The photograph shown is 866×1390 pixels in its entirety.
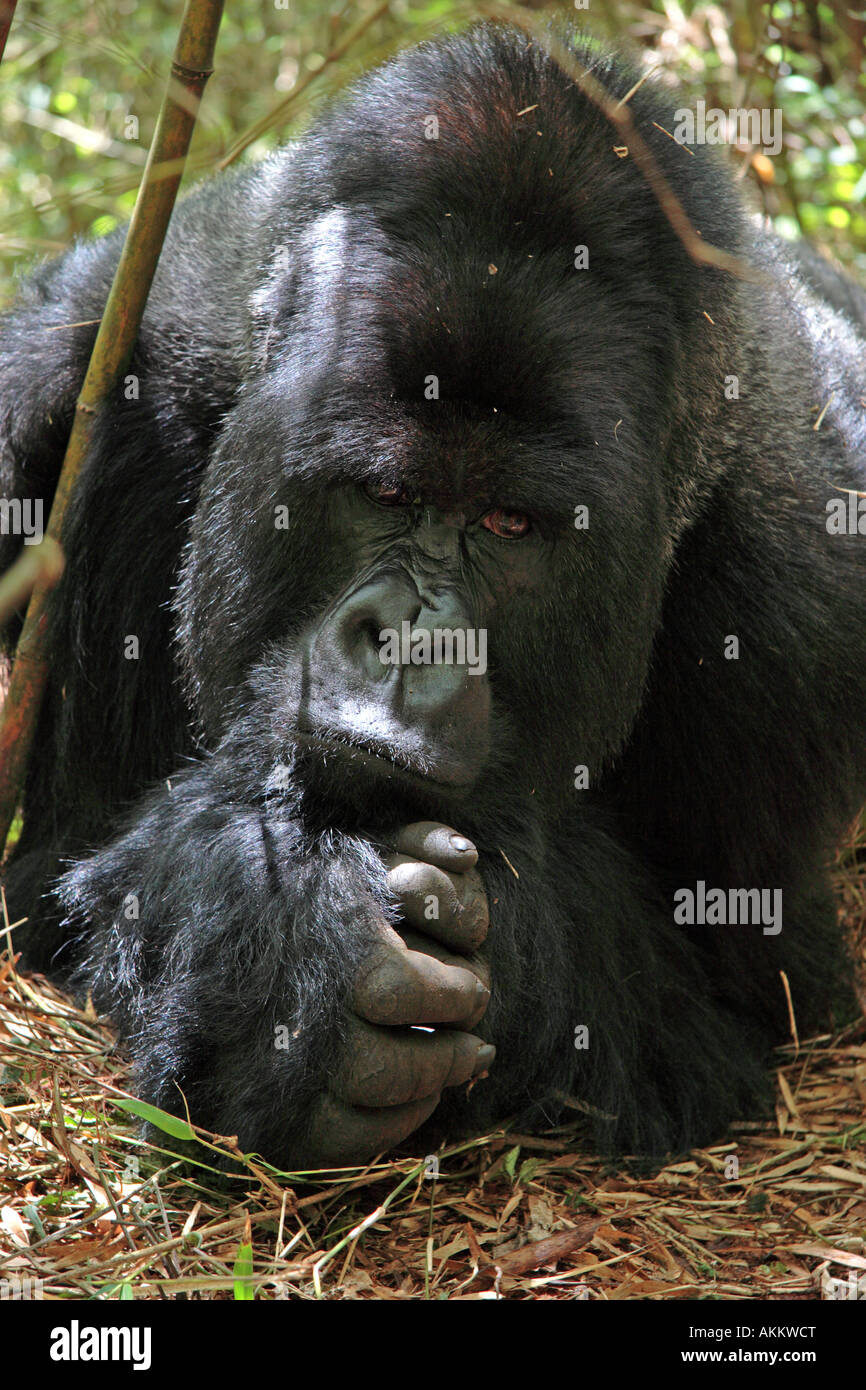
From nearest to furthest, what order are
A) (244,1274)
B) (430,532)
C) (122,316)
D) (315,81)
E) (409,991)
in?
(244,1274) < (409,991) < (430,532) < (122,316) < (315,81)

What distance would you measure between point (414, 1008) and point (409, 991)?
0.12 feet

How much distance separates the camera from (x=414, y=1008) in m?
2.54

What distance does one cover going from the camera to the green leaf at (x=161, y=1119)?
2.58 meters

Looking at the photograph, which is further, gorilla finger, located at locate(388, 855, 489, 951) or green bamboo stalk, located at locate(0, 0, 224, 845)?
green bamboo stalk, located at locate(0, 0, 224, 845)

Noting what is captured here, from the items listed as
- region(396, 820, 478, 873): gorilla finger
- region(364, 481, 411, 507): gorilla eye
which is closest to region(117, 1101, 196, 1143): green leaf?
region(396, 820, 478, 873): gorilla finger

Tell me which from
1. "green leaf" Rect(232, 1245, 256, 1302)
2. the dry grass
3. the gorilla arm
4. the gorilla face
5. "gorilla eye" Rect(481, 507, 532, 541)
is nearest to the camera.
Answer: "green leaf" Rect(232, 1245, 256, 1302)

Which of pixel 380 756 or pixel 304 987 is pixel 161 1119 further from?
pixel 380 756

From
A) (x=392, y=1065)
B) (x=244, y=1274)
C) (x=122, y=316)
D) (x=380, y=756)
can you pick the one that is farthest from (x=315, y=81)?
(x=244, y=1274)

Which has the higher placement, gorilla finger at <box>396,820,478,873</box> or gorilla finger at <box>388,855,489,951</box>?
gorilla finger at <box>396,820,478,873</box>

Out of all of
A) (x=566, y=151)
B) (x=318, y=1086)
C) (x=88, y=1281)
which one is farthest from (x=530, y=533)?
(x=88, y=1281)

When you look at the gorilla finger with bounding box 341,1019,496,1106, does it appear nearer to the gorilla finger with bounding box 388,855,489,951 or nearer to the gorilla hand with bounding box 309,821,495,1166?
the gorilla hand with bounding box 309,821,495,1166

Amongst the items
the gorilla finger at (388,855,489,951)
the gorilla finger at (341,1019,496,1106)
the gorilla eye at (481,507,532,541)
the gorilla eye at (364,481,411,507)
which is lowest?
the gorilla finger at (341,1019,496,1106)

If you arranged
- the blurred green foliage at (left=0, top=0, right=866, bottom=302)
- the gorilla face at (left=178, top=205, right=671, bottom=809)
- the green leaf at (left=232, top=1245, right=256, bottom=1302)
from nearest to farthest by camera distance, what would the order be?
1. the green leaf at (left=232, top=1245, right=256, bottom=1302)
2. the gorilla face at (left=178, top=205, right=671, bottom=809)
3. the blurred green foliage at (left=0, top=0, right=866, bottom=302)

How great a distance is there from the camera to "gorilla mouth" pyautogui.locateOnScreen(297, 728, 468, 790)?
2611mm
